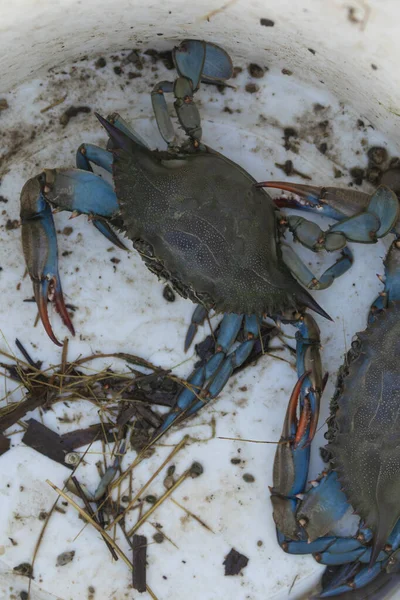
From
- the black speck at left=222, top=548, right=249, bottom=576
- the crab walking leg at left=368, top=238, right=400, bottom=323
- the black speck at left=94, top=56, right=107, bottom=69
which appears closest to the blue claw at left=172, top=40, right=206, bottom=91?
the black speck at left=94, top=56, right=107, bottom=69

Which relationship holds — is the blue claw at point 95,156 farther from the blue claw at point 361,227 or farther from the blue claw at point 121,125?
the blue claw at point 361,227

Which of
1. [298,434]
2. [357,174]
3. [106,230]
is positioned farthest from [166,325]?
[357,174]

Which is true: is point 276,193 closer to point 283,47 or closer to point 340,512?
point 283,47

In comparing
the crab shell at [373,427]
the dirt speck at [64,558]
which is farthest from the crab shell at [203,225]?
the dirt speck at [64,558]

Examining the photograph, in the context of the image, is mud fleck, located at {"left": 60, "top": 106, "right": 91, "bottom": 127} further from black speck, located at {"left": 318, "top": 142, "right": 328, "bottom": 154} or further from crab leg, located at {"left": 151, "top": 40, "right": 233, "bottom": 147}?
black speck, located at {"left": 318, "top": 142, "right": 328, "bottom": 154}

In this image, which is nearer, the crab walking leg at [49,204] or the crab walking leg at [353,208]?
the crab walking leg at [353,208]

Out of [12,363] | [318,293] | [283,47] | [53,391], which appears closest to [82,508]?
[53,391]
